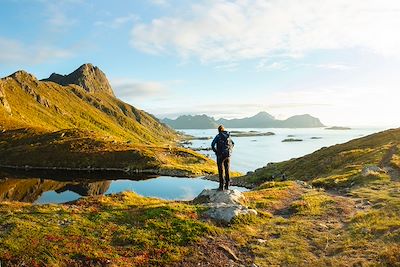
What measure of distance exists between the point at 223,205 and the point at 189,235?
203 inches

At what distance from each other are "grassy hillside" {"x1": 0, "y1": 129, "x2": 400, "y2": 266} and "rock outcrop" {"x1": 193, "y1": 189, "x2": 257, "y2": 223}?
55 cm

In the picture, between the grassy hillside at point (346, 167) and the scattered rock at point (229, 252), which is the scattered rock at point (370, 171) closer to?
the grassy hillside at point (346, 167)

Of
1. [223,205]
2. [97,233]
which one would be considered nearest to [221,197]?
[223,205]

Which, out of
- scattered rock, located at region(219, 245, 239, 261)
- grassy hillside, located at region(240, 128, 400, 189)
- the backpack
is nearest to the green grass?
scattered rock, located at region(219, 245, 239, 261)

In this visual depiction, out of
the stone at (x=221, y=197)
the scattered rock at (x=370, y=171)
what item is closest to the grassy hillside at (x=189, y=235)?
the stone at (x=221, y=197)

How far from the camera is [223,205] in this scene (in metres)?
23.5

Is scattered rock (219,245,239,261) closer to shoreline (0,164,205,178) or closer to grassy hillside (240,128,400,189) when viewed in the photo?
grassy hillside (240,128,400,189)

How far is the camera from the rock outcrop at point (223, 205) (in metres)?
21.9

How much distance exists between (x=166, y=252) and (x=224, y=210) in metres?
6.47

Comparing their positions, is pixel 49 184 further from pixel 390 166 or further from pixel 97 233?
pixel 390 166

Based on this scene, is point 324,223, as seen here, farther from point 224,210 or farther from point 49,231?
point 49,231

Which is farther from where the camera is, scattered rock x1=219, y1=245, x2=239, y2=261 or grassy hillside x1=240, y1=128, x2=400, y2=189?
grassy hillside x1=240, y1=128, x2=400, y2=189

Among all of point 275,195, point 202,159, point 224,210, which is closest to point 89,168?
point 202,159

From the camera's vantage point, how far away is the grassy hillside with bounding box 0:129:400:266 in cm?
1563
